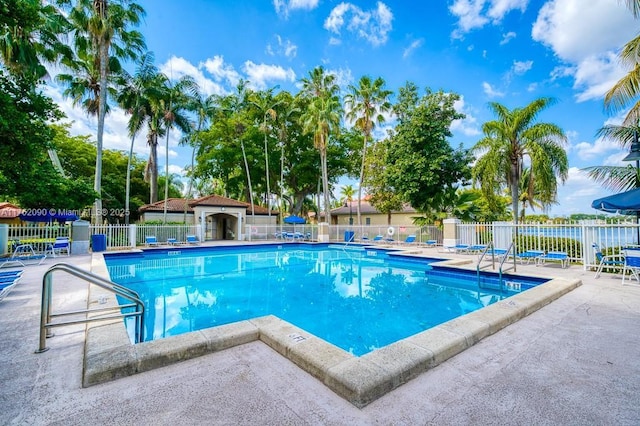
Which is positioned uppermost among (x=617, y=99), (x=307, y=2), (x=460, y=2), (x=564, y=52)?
(x=307, y=2)

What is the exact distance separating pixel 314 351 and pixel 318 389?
0.49 meters

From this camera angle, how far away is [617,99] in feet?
29.7

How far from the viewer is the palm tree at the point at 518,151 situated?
45.5ft

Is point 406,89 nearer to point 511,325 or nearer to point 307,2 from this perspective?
point 307,2

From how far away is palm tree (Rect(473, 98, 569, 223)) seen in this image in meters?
13.9

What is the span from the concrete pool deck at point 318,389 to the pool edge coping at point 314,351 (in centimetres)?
7

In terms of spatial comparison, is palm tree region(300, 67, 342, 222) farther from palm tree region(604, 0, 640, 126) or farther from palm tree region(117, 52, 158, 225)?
palm tree region(604, 0, 640, 126)

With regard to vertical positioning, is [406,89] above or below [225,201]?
above

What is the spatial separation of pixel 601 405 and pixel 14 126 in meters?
10.0

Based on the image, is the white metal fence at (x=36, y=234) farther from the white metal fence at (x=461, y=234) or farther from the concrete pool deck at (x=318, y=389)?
the concrete pool deck at (x=318, y=389)

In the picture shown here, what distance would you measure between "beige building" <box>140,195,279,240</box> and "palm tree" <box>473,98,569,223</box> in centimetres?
1713

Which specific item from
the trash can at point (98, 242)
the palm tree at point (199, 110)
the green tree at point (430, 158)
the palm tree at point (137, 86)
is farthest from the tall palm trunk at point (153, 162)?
the green tree at point (430, 158)

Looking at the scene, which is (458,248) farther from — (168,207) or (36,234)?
(168,207)

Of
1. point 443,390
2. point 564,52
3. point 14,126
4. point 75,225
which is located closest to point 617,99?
point 564,52
